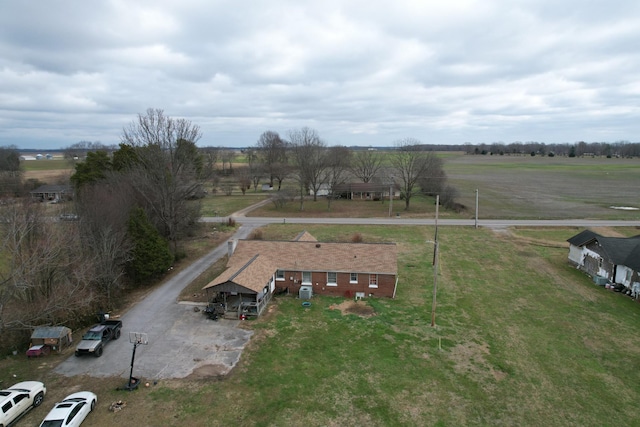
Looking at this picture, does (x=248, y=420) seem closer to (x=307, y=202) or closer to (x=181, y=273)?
(x=181, y=273)

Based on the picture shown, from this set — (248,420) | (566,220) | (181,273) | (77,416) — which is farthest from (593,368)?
(566,220)

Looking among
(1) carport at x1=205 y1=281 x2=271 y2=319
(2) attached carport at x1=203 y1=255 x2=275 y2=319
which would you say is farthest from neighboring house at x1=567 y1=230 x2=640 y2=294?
(1) carport at x1=205 y1=281 x2=271 y2=319

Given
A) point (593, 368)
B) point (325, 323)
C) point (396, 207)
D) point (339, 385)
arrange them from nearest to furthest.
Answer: point (339, 385)
point (593, 368)
point (325, 323)
point (396, 207)

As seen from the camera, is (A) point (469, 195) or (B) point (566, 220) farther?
(A) point (469, 195)

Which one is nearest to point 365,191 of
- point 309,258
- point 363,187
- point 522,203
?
point 363,187

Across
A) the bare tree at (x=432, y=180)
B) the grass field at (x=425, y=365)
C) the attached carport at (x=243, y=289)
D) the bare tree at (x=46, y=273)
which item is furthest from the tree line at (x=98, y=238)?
the bare tree at (x=432, y=180)

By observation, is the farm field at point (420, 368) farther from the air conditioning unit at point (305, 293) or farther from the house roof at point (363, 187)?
the house roof at point (363, 187)
